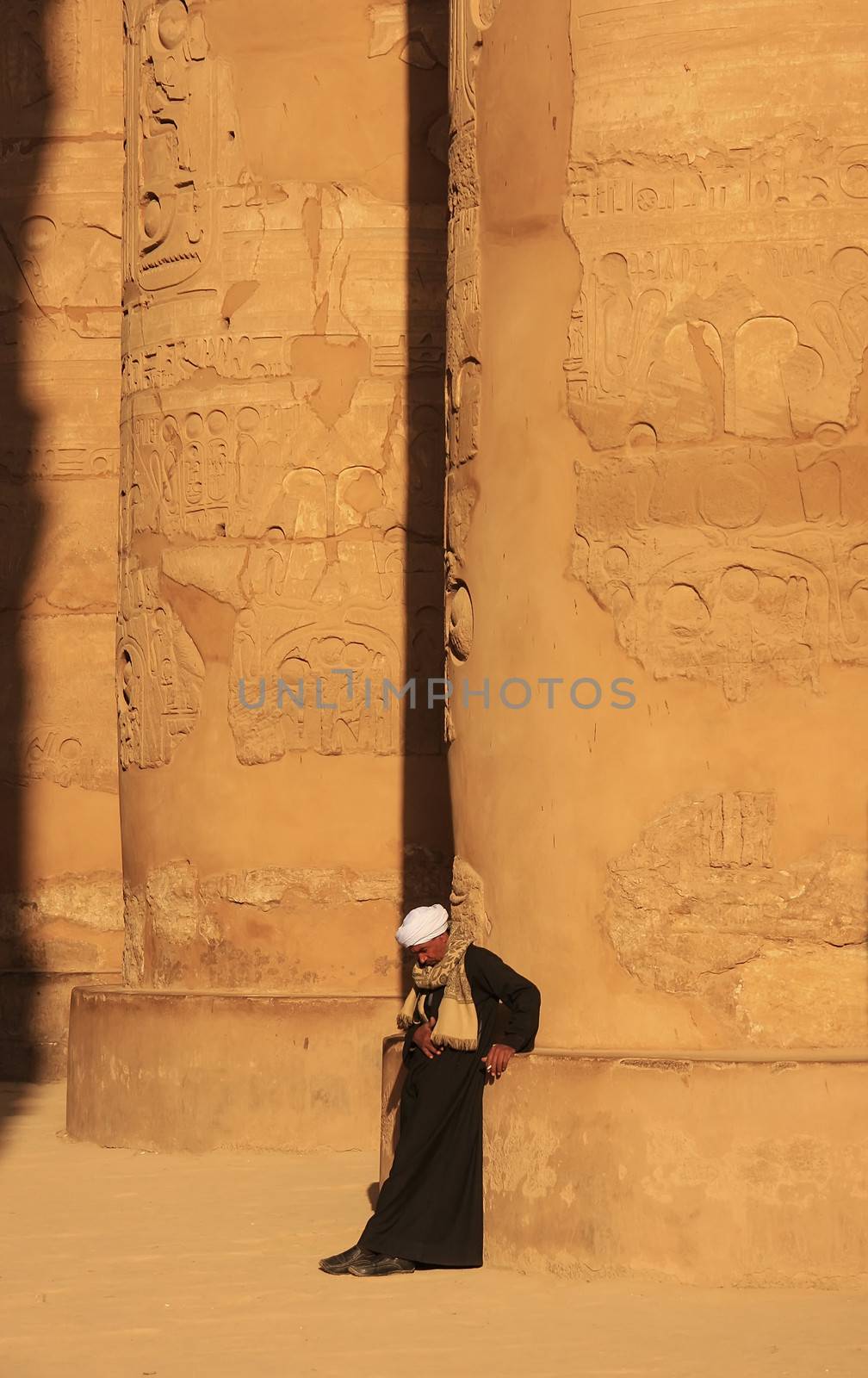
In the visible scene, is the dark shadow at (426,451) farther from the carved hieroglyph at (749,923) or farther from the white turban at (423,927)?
the carved hieroglyph at (749,923)

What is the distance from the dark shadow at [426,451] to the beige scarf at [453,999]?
2.41 metres

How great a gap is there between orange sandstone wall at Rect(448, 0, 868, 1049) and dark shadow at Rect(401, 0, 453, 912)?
2.31 m

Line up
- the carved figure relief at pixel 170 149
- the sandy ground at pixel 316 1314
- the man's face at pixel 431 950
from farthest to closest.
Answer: the carved figure relief at pixel 170 149 → the man's face at pixel 431 950 → the sandy ground at pixel 316 1314

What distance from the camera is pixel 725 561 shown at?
20.0ft

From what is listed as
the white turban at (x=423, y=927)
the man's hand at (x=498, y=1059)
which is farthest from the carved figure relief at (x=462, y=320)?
the man's hand at (x=498, y=1059)

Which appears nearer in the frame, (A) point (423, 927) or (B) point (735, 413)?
(B) point (735, 413)

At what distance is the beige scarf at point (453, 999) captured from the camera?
6105 millimetres

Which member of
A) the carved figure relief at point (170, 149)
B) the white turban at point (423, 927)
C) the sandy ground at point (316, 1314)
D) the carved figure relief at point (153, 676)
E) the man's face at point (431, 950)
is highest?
the carved figure relief at point (170, 149)

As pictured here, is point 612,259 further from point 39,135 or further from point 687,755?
point 39,135

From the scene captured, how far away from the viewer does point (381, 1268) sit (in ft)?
19.7

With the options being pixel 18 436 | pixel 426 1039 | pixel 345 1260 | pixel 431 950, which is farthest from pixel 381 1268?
pixel 18 436

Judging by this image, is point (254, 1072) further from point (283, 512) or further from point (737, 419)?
point (737, 419)

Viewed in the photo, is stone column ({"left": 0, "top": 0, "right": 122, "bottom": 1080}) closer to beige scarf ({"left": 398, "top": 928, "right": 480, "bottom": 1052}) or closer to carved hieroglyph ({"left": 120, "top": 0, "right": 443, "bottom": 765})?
carved hieroglyph ({"left": 120, "top": 0, "right": 443, "bottom": 765})

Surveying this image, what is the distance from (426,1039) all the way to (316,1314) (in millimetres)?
921
